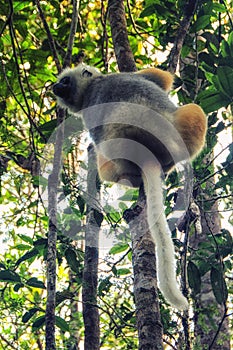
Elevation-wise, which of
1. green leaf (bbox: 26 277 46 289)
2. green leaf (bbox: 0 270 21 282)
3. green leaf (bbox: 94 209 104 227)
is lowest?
green leaf (bbox: 26 277 46 289)

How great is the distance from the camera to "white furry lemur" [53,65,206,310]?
12.0ft

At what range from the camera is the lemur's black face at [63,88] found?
4.64 meters

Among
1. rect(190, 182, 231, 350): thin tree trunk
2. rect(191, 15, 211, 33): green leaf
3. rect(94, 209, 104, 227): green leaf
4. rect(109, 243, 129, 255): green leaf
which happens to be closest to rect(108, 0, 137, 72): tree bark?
rect(191, 15, 211, 33): green leaf

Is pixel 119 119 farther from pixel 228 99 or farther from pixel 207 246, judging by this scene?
pixel 207 246

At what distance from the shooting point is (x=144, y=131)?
3.64m

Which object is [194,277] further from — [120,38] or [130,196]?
[120,38]

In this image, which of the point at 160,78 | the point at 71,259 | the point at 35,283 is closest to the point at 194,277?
the point at 71,259

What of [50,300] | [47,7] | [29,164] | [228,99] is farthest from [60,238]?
[47,7]

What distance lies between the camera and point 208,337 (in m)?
4.84

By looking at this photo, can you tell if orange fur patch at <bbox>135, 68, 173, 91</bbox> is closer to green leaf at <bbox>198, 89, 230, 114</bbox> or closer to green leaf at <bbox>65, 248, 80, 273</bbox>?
green leaf at <bbox>198, 89, 230, 114</bbox>

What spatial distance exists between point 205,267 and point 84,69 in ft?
7.06

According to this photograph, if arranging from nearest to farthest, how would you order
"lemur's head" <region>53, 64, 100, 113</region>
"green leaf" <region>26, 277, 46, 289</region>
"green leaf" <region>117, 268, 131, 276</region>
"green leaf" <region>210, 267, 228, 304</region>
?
1. "green leaf" <region>210, 267, 228, 304</region>
2. "green leaf" <region>26, 277, 46, 289</region>
3. "green leaf" <region>117, 268, 131, 276</region>
4. "lemur's head" <region>53, 64, 100, 113</region>

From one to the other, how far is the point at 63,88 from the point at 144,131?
133cm

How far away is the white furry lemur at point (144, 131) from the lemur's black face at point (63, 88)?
527mm
